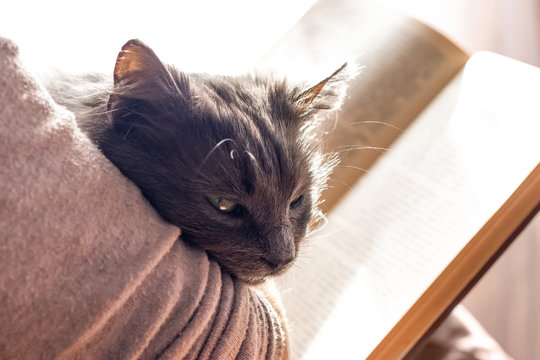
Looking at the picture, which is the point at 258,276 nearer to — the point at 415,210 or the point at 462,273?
the point at 462,273

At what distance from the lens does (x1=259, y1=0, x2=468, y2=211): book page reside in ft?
3.89

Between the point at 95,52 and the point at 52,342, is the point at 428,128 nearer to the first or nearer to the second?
the point at 95,52

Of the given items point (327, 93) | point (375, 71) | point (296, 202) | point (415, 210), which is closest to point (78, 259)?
point (296, 202)

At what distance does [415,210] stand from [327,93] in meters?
0.41

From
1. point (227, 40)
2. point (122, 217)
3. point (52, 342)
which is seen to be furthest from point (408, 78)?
point (52, 342)

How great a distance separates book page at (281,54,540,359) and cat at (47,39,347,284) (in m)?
0.31

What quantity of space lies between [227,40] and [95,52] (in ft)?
1.33

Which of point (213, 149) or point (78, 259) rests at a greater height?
point (213, 149)

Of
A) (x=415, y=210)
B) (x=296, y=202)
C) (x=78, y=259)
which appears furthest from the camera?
(x=415, y=210)

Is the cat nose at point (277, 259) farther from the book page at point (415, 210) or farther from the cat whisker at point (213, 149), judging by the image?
the book page at point (415, 210)

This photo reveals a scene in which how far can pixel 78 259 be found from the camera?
1.78 ft

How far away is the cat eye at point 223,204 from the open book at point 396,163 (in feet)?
0.97

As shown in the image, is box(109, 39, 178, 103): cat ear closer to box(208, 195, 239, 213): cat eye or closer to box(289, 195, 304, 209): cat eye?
box(208, 195, 239, 213): cat eye

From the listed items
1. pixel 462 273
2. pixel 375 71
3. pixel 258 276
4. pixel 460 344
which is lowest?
pixel 460 344
